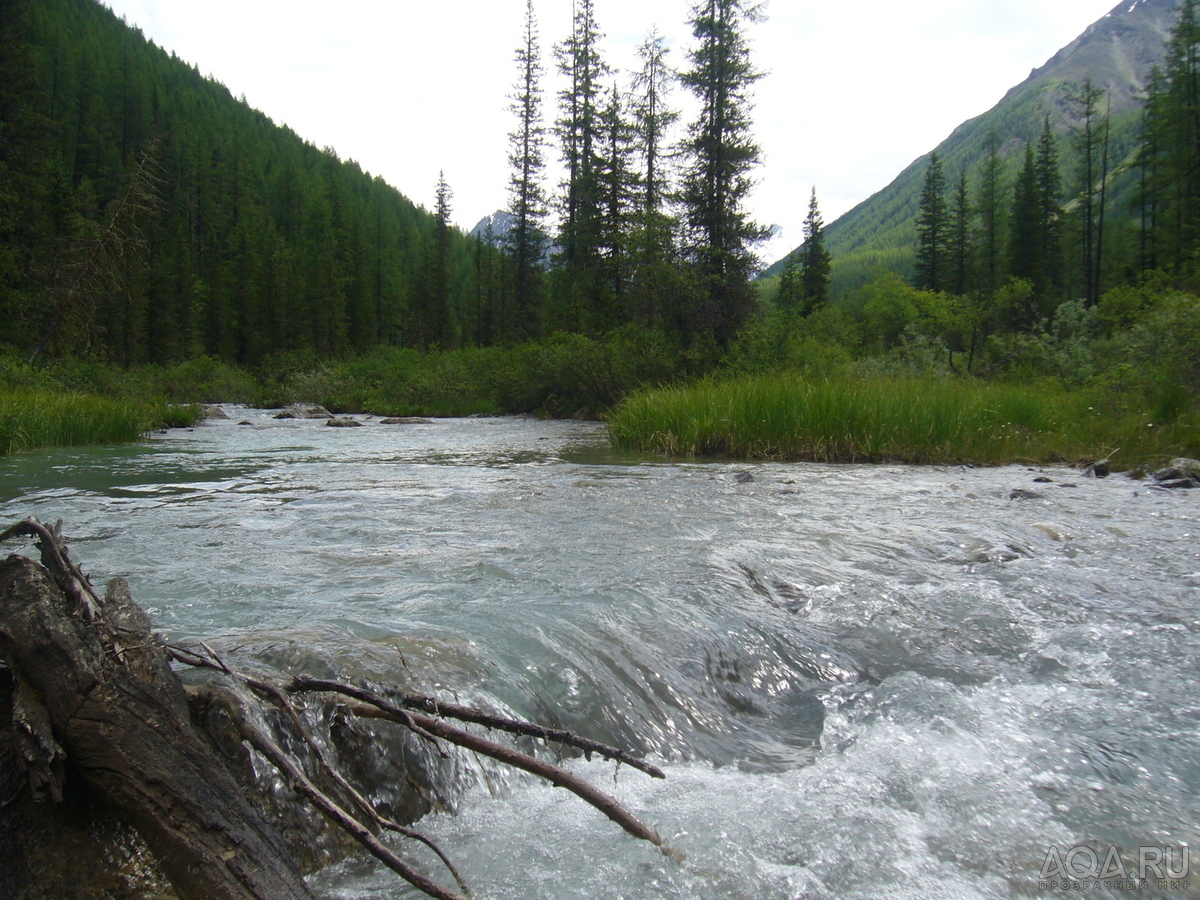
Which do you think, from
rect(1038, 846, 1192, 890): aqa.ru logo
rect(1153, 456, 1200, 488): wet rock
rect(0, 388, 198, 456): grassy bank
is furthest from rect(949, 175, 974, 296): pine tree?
rect(1038, 846, 1192, 890): aqa.ru logo

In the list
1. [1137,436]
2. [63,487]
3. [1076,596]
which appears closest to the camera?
[1076,596]

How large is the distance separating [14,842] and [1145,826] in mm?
2572

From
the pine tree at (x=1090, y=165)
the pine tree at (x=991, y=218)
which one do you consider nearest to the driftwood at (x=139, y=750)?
the pine tree at (x=1090, y=165)

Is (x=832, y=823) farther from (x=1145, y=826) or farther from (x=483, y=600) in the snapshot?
(x=483, y=600)

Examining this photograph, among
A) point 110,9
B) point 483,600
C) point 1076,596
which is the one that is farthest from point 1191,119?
point 110,9

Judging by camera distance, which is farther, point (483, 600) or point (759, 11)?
point (759, 11)

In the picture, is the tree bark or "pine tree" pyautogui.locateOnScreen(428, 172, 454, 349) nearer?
the tree bark

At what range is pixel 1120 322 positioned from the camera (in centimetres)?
2127

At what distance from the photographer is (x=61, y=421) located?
998 centimetres

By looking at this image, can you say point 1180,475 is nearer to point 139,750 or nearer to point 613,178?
point 139,750

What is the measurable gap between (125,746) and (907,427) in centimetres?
999

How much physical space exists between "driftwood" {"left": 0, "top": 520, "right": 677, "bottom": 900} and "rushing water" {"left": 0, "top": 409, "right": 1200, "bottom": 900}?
0.40m

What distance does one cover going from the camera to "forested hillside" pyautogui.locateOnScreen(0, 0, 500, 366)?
846 inches

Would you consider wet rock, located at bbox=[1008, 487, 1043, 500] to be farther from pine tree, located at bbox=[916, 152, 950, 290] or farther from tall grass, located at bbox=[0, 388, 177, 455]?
pine tree, located at bbox=[916, 152, 950, 290]
